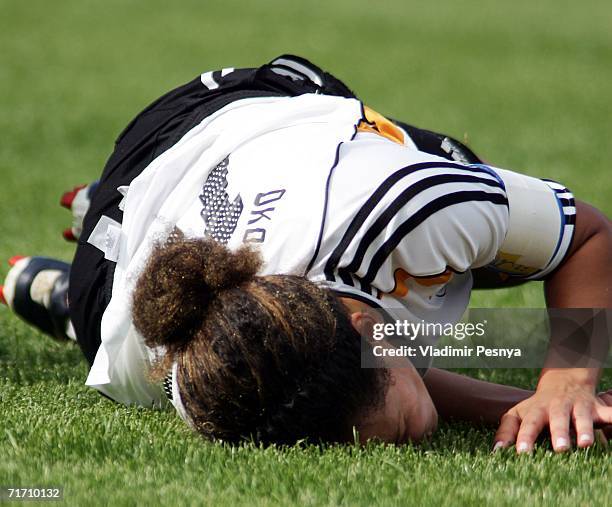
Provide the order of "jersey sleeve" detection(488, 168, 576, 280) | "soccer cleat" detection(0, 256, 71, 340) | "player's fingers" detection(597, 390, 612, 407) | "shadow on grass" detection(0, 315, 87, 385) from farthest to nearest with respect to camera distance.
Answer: "soccer cleat" detection(0, 256, 71, 340), "shadow on grass" detection(0, 315, 87, 385), "player's fingers" detection(597, 390, 612, 407), "jersey sleeve" detection(488, 168, 576, 280)

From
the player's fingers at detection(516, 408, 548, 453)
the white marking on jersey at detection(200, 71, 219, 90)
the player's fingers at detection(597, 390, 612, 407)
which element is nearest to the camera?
the player's fingers at detection(516, 408, 548, 453)

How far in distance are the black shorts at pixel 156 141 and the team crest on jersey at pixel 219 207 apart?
35cm

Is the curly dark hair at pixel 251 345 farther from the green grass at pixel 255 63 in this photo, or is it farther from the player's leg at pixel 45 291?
the player's leg at pixel 45 291

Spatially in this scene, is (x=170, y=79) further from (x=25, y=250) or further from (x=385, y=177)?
(x=385, y=177)

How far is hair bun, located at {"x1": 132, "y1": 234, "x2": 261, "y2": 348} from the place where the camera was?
2619 mm

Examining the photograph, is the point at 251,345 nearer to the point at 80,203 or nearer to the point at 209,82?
the point at 209,82

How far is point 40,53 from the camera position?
1255 cm

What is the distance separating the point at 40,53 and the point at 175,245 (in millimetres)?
10418

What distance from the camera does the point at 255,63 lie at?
12188 mm

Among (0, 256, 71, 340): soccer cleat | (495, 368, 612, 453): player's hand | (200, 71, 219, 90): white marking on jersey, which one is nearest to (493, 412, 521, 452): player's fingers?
(495, 368, 612, 453): player's hand

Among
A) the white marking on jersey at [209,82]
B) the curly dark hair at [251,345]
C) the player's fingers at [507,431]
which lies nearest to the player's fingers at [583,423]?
the player's fingers at [507,431]

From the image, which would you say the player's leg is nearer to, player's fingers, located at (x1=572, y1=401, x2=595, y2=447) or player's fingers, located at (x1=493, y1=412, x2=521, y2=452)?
player's fingers, located at (x1=493, y1=412, x2=521, y2=452)

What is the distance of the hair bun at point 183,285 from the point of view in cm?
262

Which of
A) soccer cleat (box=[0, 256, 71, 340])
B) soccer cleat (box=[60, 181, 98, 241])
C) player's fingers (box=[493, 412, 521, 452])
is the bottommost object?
player's fingers (box=[493, 412, 521, 452])
